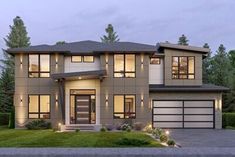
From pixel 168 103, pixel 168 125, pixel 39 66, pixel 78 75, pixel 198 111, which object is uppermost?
pixel 39 66

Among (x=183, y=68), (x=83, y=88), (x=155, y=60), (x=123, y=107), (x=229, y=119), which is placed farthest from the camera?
A: (x=229, y=119)

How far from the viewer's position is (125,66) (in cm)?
3136

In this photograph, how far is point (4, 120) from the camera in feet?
128

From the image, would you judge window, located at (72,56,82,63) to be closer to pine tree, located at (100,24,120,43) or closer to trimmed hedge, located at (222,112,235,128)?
A: trimmed hedge, located at (222,112,235,128)

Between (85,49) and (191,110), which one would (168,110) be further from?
(85,49)

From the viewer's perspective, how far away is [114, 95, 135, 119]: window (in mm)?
31297

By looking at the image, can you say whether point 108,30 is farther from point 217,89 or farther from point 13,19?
point 217,89

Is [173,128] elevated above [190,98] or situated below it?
below

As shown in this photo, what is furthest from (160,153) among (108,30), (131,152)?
(108,30)

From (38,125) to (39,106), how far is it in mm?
1678

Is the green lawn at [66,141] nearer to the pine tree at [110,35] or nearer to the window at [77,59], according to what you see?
the window at [77,59]

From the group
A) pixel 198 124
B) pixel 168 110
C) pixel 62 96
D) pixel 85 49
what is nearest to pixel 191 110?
pixel 198 124

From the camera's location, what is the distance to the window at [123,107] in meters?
31.3

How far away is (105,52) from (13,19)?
2957cm
